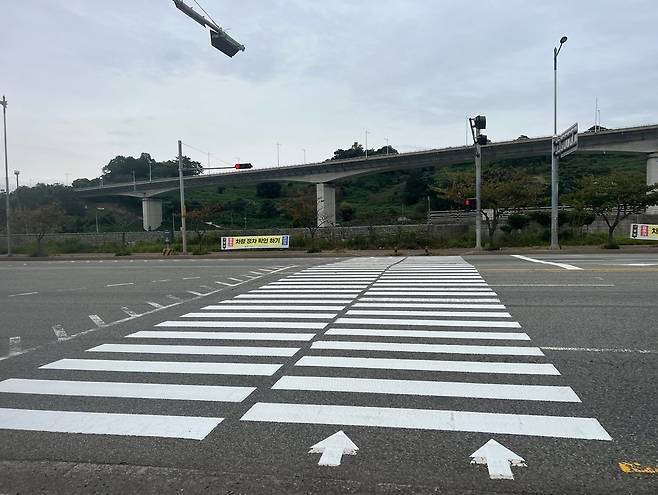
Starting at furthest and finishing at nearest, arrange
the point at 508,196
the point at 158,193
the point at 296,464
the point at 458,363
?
the point at 158,193 → the point at 508,196 → the point at 458,363 → the point at 296,464

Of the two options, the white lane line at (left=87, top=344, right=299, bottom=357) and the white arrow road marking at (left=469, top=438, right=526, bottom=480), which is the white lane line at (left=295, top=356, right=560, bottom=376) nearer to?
the white lane line at (left=87, top=344, right=299, bottom=357)

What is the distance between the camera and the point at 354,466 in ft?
12.2

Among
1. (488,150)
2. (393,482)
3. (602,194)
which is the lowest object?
(393,482)

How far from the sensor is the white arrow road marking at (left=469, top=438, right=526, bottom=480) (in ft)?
11.8

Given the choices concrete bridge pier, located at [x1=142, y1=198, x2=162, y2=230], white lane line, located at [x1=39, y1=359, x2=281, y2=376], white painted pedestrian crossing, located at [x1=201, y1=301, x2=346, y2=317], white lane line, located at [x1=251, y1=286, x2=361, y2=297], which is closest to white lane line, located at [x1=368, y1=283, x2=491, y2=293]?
white lane line, located at [x1=251, y1=286, x2=361, y2=297]

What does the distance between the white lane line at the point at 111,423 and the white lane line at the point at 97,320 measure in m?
4.44

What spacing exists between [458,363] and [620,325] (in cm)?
363

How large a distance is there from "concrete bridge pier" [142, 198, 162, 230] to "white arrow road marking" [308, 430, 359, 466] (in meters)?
84.7

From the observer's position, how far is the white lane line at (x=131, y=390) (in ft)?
17.3

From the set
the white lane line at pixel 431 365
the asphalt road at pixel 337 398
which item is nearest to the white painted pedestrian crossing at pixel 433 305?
the asphalt road at pixel 337 398

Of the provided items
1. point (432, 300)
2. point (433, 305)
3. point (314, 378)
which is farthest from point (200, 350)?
point (432, 300)

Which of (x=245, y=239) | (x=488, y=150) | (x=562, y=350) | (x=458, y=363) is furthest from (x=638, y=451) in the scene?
(x=488, y=150)

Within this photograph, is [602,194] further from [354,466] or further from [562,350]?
[354,466]

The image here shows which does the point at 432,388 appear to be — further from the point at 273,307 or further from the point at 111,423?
the point at 273,307
